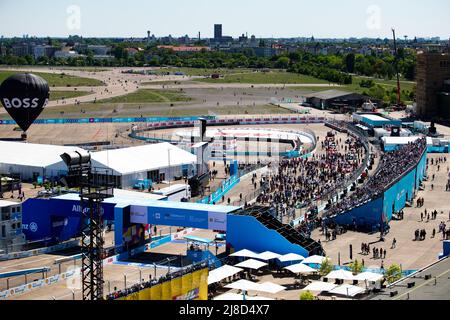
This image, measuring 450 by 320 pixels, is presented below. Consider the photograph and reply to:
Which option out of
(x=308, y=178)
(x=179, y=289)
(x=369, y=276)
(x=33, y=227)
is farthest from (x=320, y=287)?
(x=308, y=178)

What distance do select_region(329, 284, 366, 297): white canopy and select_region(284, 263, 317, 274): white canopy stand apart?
2.40m

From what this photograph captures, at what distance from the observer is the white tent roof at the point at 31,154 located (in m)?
49.5

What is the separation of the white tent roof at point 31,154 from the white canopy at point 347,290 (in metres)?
27.3

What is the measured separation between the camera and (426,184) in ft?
162

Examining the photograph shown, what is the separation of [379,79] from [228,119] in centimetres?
7625

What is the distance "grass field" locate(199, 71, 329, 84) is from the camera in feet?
469

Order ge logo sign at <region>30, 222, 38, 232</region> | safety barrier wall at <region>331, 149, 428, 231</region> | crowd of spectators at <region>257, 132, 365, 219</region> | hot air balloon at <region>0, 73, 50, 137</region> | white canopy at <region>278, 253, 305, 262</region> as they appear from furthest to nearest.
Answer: hot air balloon at <region>0, 73, 50, 137</region>
crowd of spectators at <region>257, 132, 365, 219</region>
safety barrier wall at <region>331, 149, 428, 231</region>
ge logo sign at <region>30, 222, 38, 232</region>
white canopy at <region>278, 253, 305, 262</region>

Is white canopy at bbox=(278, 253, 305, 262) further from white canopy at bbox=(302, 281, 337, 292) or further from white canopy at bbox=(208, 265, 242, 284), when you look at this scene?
white canopy at bbox=(302, 281, 337, 292)

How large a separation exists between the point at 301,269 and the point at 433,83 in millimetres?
63988

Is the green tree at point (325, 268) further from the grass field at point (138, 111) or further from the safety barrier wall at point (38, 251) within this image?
the grass field at point (138, 111)

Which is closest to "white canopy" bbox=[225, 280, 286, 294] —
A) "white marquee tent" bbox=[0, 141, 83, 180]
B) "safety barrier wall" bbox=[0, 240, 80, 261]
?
"safety barrier wall" bbox=[0, 240, 80, 261]

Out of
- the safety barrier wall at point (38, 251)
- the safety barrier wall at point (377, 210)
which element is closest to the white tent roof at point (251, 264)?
the safety barrier wall at point (38, 251)

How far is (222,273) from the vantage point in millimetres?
26438

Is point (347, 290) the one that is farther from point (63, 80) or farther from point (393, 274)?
point (63, 80)
